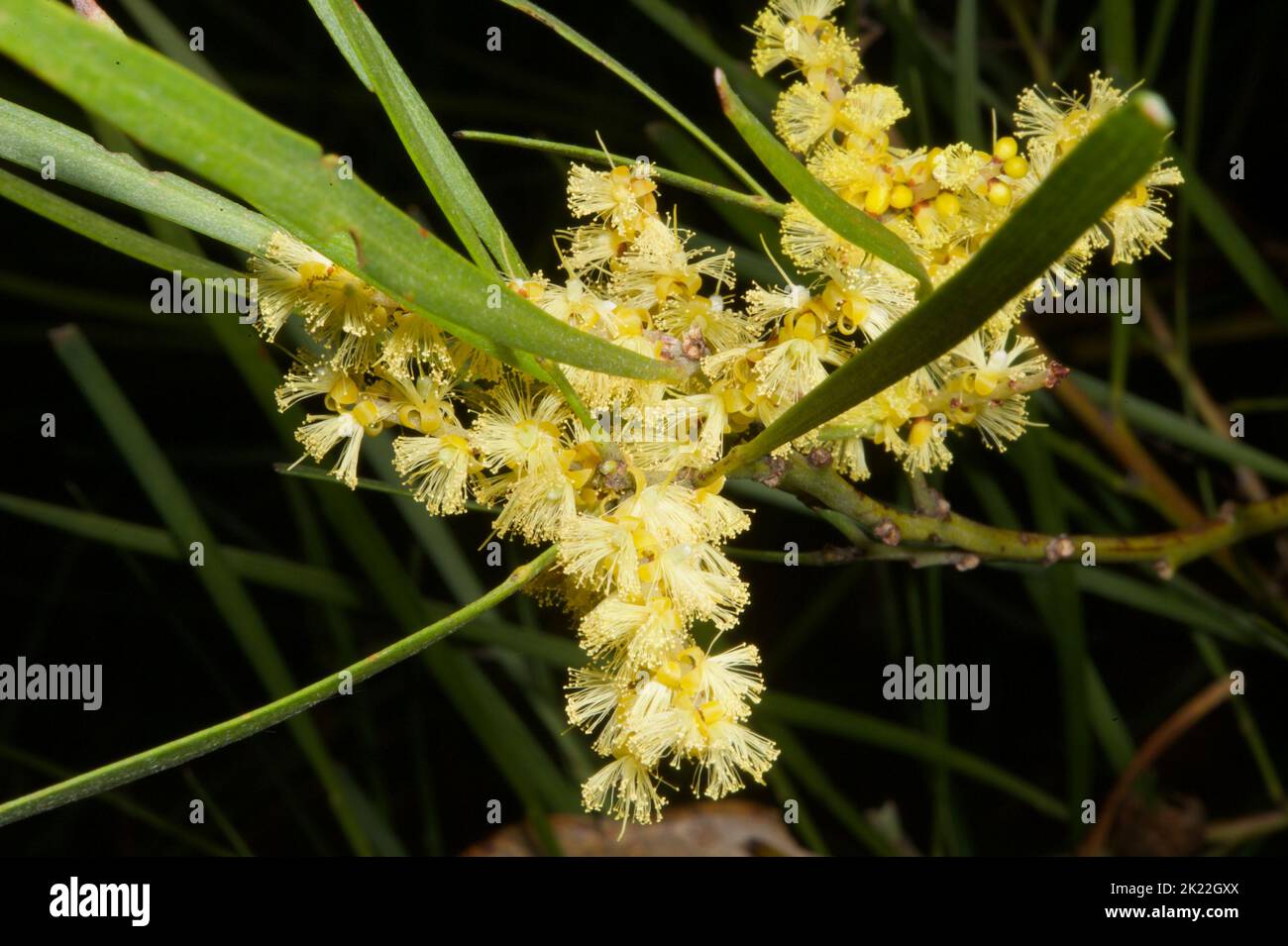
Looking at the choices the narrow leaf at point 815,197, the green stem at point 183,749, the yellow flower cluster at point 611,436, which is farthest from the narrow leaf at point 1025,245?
the green stem at point 183,749

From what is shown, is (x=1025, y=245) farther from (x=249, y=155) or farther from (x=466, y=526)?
(x=466, y=526)

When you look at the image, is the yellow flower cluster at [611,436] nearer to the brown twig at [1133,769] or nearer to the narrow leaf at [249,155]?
the narrow leaf at [249,155]

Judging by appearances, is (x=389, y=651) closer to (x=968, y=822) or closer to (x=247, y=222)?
(x=247, y=222)

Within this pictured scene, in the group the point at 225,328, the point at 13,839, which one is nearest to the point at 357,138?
the point at 225,328

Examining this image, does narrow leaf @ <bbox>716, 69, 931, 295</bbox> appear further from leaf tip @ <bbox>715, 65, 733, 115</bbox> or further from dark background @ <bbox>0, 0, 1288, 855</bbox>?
dark background @ <bbox>0, 0, 1288, 855</bbox>

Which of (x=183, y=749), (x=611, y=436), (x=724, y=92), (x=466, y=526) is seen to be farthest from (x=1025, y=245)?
(x=466, y=526)

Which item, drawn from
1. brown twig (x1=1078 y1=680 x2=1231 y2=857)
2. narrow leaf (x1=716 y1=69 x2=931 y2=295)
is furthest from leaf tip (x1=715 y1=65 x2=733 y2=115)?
brown twig (x1=1078 y1=680 x2=1231 y2=857)
